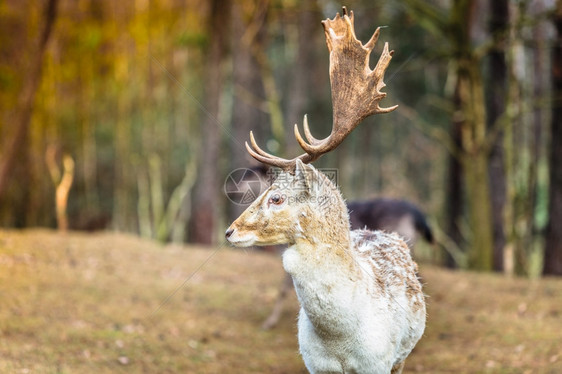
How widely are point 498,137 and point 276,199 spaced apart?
9.23 meters

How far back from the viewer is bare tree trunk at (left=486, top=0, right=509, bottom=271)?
40.4 feet

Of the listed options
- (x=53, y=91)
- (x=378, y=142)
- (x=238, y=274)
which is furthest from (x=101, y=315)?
(x=378, y=142)

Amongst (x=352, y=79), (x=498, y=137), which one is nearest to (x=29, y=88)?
(x=352, y=79)

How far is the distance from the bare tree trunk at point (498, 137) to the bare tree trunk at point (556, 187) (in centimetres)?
169

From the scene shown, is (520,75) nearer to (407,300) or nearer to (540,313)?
(540,313)

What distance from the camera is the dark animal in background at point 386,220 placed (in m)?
7.94

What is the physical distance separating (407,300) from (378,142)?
23.3 meters

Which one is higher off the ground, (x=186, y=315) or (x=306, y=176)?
(x=306, y=176)

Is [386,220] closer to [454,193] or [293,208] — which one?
[293,208]

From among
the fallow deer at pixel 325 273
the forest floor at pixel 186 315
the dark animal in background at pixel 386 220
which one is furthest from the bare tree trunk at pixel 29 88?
the fallow deer at pixel 325 273

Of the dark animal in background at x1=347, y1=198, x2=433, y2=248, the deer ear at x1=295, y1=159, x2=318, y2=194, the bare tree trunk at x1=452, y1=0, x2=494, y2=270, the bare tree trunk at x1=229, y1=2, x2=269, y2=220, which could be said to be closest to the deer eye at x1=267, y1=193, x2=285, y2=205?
the deer ear at x1=295, y1=159, x2=318, y2=194

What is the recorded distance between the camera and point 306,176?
13.3ft

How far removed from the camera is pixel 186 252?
1219cm

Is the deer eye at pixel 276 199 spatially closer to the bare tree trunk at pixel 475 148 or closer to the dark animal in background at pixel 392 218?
the dark animal in background at pixel 392 218
